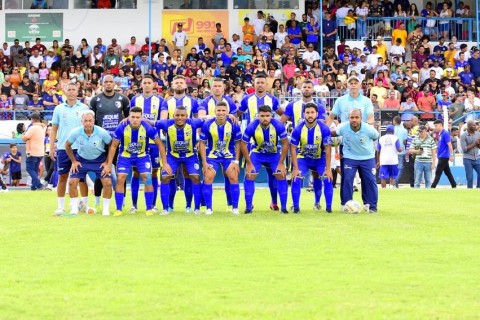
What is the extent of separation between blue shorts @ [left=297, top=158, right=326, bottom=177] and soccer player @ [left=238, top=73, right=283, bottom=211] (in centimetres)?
52

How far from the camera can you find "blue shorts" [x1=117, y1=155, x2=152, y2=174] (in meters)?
18.1

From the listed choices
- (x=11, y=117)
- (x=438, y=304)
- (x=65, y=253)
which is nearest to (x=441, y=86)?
(x=11, y=117)

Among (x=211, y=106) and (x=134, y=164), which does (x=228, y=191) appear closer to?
(x=211, y=106)

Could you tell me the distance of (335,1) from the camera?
43.2m

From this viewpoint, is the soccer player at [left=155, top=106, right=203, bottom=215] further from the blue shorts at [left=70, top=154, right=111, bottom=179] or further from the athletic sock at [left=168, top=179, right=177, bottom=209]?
the blue shorts at [left=70, top=154, right=111, bottom=179]

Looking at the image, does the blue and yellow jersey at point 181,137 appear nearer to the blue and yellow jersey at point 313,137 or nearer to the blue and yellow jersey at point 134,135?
the blue and yellow jersey at point 134,135

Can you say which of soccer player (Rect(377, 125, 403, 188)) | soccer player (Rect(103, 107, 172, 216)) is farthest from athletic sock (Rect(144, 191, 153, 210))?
soccer player (Rect(377, 125, 403, 188))

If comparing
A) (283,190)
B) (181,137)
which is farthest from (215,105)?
(283,190)

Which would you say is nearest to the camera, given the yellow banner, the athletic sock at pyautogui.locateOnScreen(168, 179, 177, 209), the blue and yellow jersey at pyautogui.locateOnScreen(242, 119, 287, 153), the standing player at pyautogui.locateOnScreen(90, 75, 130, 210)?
the blue and yellow jersey at pyautogui.locateOnScreen(242, 119, 287, 153)

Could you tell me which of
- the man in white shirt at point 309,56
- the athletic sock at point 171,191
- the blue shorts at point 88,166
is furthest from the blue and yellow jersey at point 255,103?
the man in white shirt at point 309,56

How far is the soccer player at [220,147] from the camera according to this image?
18.2m

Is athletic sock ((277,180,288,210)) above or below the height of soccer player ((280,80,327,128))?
below

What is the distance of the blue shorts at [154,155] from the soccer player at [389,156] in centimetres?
1230

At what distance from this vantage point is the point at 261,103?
62.6ft
